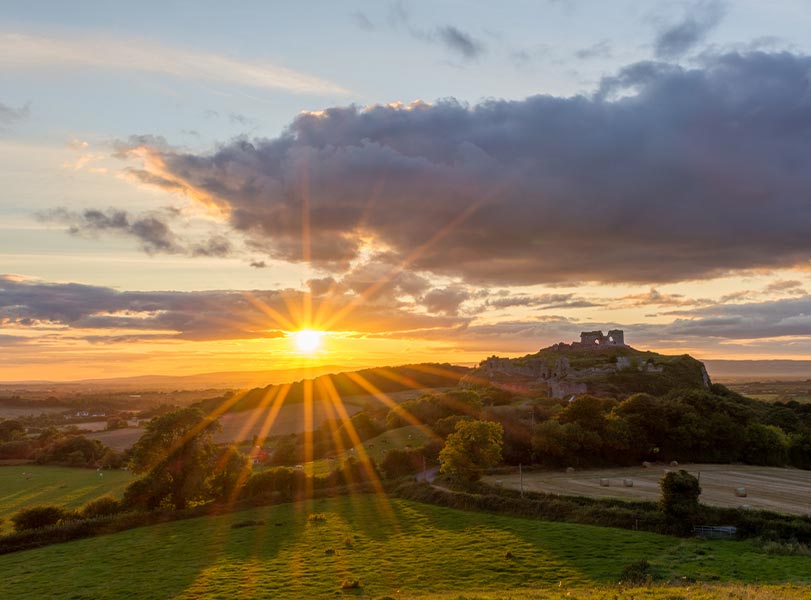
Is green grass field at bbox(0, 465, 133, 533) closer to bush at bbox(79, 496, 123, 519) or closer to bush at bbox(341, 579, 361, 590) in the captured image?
bush at bbox(79, 496, 123, 519)

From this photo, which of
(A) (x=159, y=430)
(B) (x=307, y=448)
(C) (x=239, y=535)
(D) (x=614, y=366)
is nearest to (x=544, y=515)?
(C) (x=239, y=535)

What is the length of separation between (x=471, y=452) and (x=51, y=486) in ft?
258

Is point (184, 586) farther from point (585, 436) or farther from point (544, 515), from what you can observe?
point (585, 436)

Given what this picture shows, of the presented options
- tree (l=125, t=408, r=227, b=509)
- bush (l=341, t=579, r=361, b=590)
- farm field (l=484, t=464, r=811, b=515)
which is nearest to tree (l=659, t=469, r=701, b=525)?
farm field (l=484, t=464, r=811, b=515)

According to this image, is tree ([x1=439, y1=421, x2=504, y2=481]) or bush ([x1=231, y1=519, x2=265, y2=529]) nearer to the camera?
bush ([x1=231, y1=519, x2=265, y2=529])

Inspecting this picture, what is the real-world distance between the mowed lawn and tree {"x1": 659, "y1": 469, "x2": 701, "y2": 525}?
3.58 m

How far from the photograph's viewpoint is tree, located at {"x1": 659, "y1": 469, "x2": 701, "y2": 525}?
52.5 metres

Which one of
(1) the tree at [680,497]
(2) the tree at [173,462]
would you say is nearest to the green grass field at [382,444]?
(2) the tree at [173,462]

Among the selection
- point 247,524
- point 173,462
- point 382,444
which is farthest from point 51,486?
point 247,524

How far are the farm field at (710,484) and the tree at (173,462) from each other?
126ft

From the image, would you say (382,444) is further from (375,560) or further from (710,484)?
(375,560)

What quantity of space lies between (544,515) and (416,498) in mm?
18633

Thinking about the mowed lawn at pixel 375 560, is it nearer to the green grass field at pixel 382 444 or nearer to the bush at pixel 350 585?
the bush at pixel 350 585

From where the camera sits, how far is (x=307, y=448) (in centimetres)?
12812
